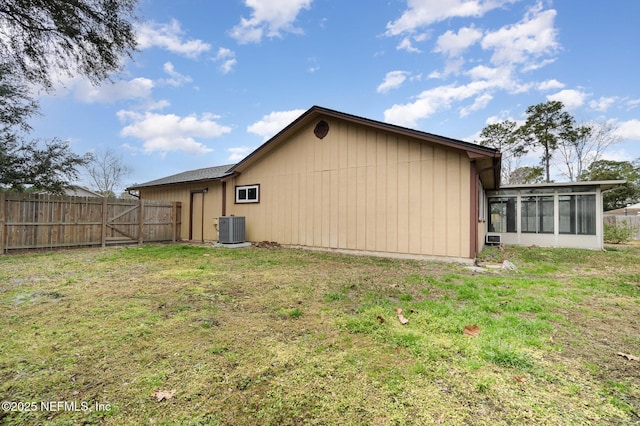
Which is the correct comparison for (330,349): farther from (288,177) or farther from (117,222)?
(117,222)

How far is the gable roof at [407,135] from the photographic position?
6.42m

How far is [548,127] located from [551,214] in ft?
51.6

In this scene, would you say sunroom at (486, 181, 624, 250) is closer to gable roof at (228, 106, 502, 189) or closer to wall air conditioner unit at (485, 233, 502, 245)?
wall air conditioner unit at (485, 233, 502, 245)

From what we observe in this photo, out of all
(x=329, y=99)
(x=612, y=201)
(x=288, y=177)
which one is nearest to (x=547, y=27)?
(x=329, y=99)

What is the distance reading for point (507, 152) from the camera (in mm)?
24500

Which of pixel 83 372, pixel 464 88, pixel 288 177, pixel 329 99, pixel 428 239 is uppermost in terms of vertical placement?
pixel 464 88

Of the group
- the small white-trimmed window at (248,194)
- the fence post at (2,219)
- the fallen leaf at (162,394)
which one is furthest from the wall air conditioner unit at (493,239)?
the fence post at (2,219)

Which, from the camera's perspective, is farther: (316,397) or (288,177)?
(288,177)

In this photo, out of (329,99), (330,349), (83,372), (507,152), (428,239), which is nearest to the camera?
(83,372)

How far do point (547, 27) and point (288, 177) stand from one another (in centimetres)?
1079

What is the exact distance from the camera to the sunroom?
10195mm

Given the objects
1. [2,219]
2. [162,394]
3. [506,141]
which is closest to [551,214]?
[162,394]

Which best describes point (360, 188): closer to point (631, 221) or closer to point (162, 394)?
point (162, 394)

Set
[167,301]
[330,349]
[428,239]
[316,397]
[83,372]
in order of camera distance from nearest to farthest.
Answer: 1. [316,397]
2. [83,372]
3. [330,349]
4. [167,301]
5. [428,239]
